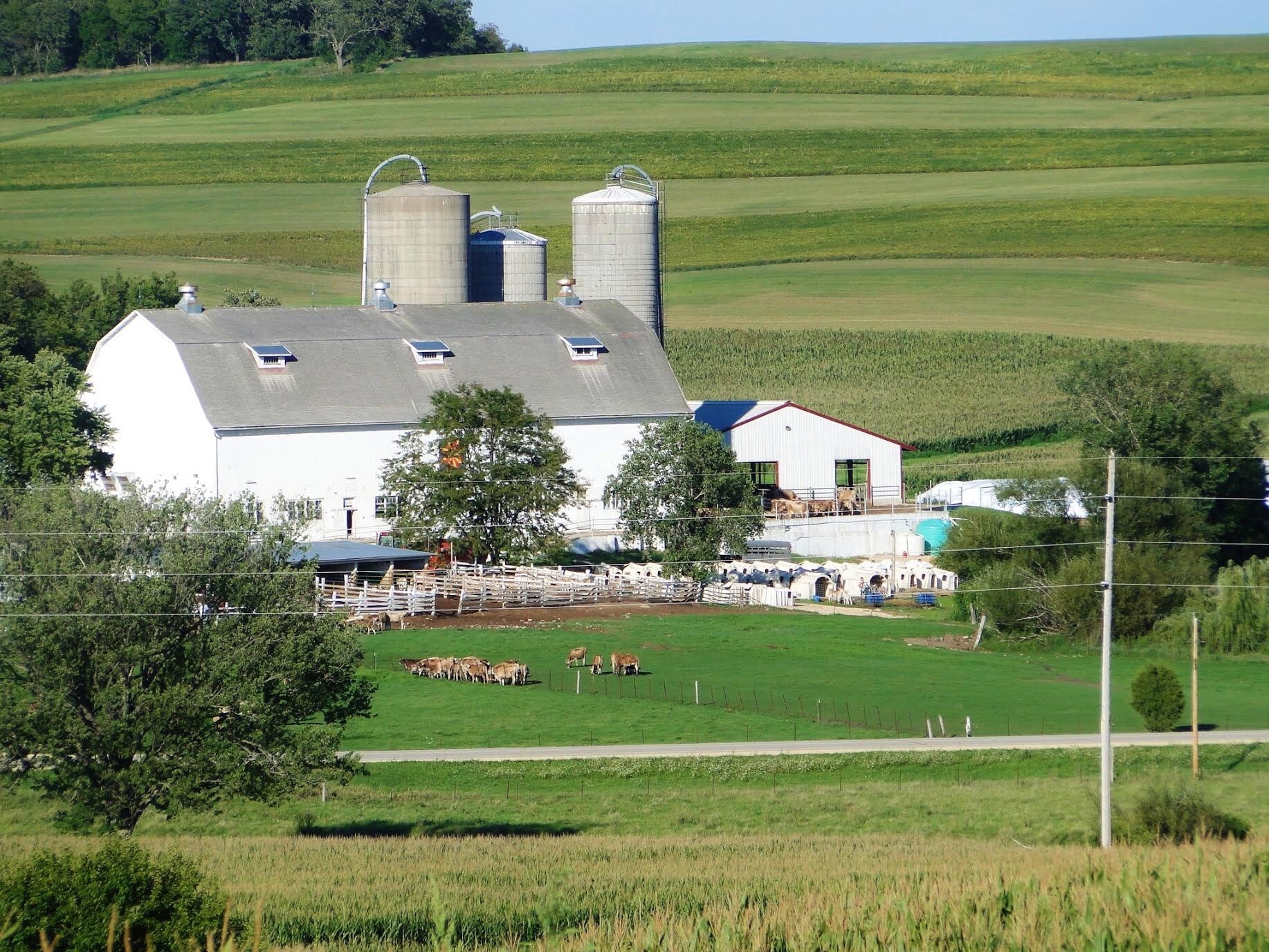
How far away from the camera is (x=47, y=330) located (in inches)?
2884

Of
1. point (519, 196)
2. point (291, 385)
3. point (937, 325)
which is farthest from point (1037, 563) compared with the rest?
Result: point (519, 196)

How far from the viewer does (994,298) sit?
94250 mm

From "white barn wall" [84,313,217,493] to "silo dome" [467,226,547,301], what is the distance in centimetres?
1556

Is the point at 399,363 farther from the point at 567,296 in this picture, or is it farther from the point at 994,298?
the point at 994,298

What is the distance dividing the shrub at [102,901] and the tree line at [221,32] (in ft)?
399

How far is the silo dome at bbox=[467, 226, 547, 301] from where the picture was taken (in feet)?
241

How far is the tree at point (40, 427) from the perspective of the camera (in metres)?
52.8

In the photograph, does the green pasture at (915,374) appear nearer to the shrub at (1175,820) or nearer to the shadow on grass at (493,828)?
the shrub at (1175,820)

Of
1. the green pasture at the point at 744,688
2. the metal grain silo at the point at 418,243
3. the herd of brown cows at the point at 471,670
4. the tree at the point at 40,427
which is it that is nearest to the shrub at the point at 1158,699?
the green pasture at the point at 744,688

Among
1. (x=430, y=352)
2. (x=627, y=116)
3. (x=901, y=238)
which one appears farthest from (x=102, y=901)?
(x=627, y=116)

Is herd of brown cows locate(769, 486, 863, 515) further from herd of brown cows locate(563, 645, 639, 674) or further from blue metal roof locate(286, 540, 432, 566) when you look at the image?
herd of brown cows locate(563, 645, 639, 674)

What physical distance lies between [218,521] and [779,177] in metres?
84.2

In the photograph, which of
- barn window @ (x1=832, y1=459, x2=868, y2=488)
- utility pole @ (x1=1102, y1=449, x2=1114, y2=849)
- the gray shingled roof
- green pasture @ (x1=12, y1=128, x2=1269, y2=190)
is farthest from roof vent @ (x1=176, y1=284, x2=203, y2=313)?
green pasture @ (x1=12, y1=128, x2=1269, y2=190)

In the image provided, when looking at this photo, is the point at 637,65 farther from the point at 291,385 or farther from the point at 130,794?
the point at 130,794
